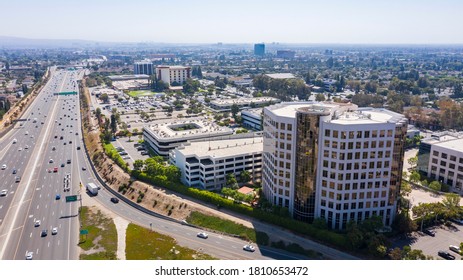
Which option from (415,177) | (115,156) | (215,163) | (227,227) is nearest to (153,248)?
(227,227)

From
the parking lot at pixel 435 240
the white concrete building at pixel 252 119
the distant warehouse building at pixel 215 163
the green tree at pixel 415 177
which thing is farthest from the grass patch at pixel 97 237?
the white concrete building at pixel 252 119

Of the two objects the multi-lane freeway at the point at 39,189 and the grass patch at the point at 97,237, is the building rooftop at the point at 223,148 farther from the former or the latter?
the multi-lane freeway at the point at 39,189

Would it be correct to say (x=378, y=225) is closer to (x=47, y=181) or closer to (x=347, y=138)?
(x=347, y=138)

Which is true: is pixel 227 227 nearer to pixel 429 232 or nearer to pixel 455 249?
pixel 429 232

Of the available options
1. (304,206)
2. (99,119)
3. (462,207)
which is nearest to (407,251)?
(304,206)

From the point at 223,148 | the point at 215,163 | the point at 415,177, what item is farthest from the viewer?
the point at 223,148

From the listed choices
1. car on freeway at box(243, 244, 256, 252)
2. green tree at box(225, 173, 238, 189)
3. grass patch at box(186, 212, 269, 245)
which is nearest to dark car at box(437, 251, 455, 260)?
grass patch at box(186, 212, 269, 245)
